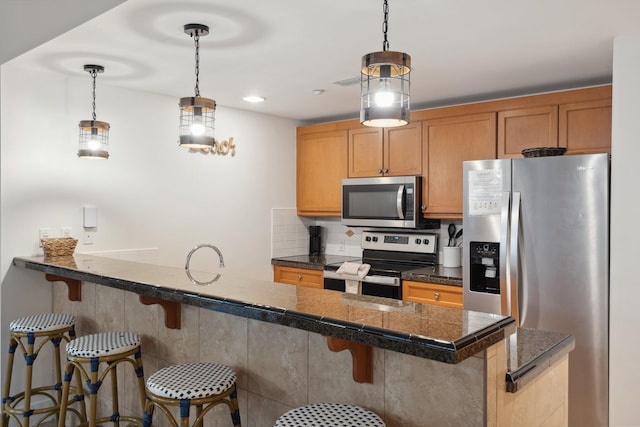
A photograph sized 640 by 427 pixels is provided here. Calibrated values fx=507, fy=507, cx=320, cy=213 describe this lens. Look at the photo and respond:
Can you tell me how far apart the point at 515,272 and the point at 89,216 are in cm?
281

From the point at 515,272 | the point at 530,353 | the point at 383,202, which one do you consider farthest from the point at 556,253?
the point at 383,202

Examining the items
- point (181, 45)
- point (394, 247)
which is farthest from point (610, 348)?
point (181, 45)

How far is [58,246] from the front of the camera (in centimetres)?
323

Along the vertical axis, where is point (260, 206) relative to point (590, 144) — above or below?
below

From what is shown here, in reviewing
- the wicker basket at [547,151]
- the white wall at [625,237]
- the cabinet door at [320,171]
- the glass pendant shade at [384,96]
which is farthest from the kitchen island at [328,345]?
the cabinet door at [320,171]

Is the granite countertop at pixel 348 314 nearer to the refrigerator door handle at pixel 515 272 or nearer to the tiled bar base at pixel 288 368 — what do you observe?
the tiled bar base at pixel 288 368

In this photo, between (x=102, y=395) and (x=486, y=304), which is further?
(x=486, y=304)

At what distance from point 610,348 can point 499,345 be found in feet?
5.35

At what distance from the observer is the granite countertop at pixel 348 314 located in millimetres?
1321

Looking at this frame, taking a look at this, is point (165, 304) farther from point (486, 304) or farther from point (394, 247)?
point (394, 247)

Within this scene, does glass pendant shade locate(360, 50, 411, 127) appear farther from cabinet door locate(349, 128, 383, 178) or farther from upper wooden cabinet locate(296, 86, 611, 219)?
cabinet door locate(349, 128, 383, 178)

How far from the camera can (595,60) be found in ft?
9.66

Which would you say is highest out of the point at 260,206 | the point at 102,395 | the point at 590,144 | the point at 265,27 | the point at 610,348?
the point at 265,27

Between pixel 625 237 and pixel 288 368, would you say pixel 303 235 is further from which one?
pixel 288 368
